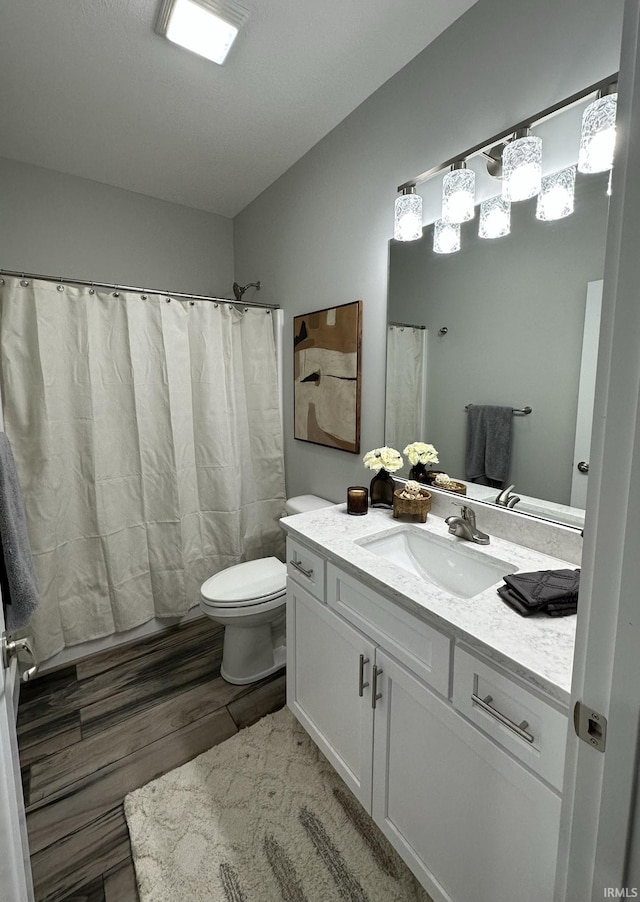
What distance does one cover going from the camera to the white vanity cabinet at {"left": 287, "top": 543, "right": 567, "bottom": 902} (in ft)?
2.60

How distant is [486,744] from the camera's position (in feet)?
2.84

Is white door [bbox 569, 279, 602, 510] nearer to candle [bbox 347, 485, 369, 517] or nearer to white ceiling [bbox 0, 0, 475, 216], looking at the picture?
candle [bbox 347, 485, 369, 517]

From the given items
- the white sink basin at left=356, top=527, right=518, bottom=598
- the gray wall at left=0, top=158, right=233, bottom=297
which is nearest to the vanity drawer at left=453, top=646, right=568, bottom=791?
the white sink basin at left=356, top=527, right=518, bottom=598

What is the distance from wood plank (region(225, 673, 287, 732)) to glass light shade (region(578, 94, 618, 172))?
2255 millimetres

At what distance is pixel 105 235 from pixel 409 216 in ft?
6.50

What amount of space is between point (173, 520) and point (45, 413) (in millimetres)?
837

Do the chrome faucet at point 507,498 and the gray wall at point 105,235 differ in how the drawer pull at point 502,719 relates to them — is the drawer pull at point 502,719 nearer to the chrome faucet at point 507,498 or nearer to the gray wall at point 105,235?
the chrome faucet at point 507,498

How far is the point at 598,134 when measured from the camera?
1056mm

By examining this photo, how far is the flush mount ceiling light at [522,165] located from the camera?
118 cm

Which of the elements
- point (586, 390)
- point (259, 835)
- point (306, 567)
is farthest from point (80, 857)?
point (586, 390)

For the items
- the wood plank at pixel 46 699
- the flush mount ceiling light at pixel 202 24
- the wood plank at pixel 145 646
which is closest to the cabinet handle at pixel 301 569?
the wood plank at pixel 145 646

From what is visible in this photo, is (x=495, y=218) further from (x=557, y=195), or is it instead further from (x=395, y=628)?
(x=395, y=628)

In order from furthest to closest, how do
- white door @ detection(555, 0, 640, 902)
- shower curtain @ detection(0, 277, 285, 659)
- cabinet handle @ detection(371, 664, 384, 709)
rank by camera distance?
1. shower curtain @ detection(0, 277, 285, 659)
2. cabinet handle @ detection(371, 664, 384, 709)
3. white door @ detection(555, 0, 640, 902)

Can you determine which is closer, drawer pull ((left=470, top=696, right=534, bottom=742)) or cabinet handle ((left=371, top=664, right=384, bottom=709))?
drawer pull ((left=470, top=696, right=534, bottom=742))
